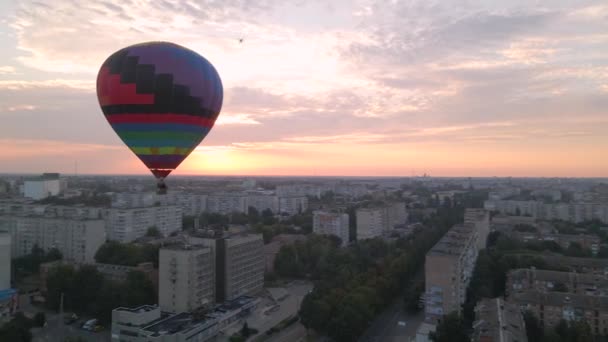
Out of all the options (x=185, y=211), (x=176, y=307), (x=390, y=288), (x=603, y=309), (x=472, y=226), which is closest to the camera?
(x=603, y=309)

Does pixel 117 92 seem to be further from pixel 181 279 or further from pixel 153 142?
pixel 181 279

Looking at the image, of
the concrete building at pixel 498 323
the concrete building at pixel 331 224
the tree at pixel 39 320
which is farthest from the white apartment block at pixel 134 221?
the concrete building at pixel 498 323

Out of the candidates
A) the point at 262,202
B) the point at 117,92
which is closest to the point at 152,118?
the point at 117,92

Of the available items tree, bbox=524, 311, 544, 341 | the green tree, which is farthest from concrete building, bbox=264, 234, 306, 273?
tree, bbox=524, 311, 544, 341

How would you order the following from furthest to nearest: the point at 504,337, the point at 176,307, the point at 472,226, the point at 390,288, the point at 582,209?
1. the point at 582,209
2. the point at 472,226
3. the point at 390,288
4. the point at 176,307
5. the point at 504,337

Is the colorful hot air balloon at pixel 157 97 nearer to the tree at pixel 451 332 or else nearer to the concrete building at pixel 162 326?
the concrete building at pixel 162 326

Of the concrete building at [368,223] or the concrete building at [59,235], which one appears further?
the concrete building at [368,223]

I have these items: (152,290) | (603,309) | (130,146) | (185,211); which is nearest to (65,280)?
(152,290)

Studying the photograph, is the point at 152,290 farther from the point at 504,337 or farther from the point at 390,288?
the point at 504,337
